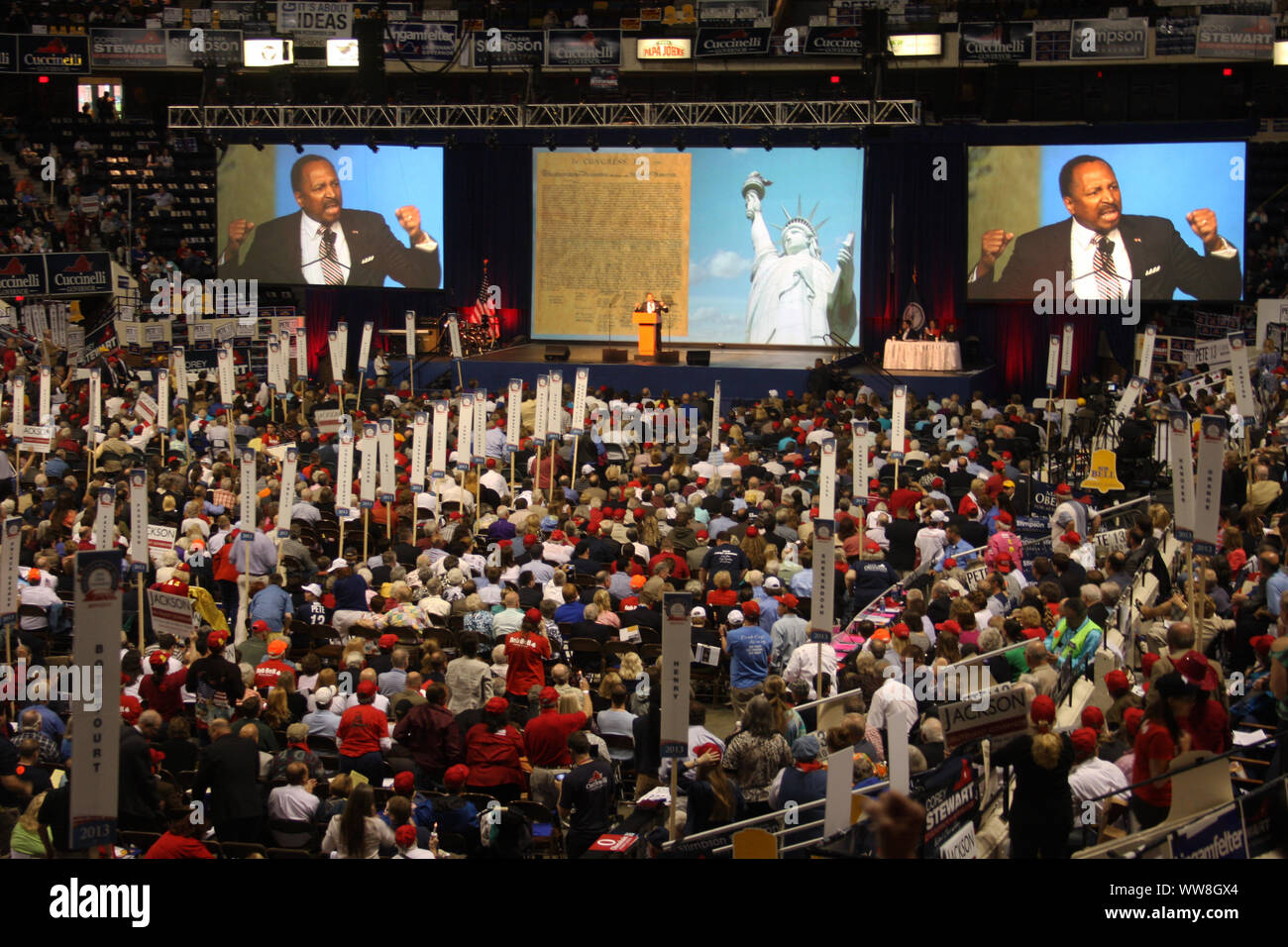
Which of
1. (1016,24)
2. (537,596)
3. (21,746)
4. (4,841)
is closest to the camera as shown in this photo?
(4,841)

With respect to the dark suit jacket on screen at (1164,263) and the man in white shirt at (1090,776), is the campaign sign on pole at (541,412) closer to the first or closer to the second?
the man in white shirt at (1090,776)

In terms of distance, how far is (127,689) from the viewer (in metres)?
9.96

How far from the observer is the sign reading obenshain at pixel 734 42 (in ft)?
98.0

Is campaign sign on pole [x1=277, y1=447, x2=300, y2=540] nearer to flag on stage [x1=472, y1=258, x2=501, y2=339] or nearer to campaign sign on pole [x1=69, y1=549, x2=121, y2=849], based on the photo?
campaign sign on pole [x1=69, y1=549, x2=121, y2=849]

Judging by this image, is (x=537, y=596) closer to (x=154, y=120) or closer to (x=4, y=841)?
(x=4, y=841)

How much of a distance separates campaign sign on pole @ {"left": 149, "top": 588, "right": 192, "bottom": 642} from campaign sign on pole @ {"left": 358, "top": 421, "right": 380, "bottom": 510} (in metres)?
4.82

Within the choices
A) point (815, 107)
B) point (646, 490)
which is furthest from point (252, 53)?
point (646, 490)

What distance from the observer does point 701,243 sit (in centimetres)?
2808

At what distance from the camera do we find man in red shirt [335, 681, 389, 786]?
8883 millimetres

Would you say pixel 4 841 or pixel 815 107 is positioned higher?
pixel 815 107

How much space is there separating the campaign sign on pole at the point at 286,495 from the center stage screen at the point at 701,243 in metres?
15.4

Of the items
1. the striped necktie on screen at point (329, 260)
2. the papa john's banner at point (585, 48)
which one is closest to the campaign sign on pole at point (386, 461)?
the striped necktie on screen at point (329, 260)
